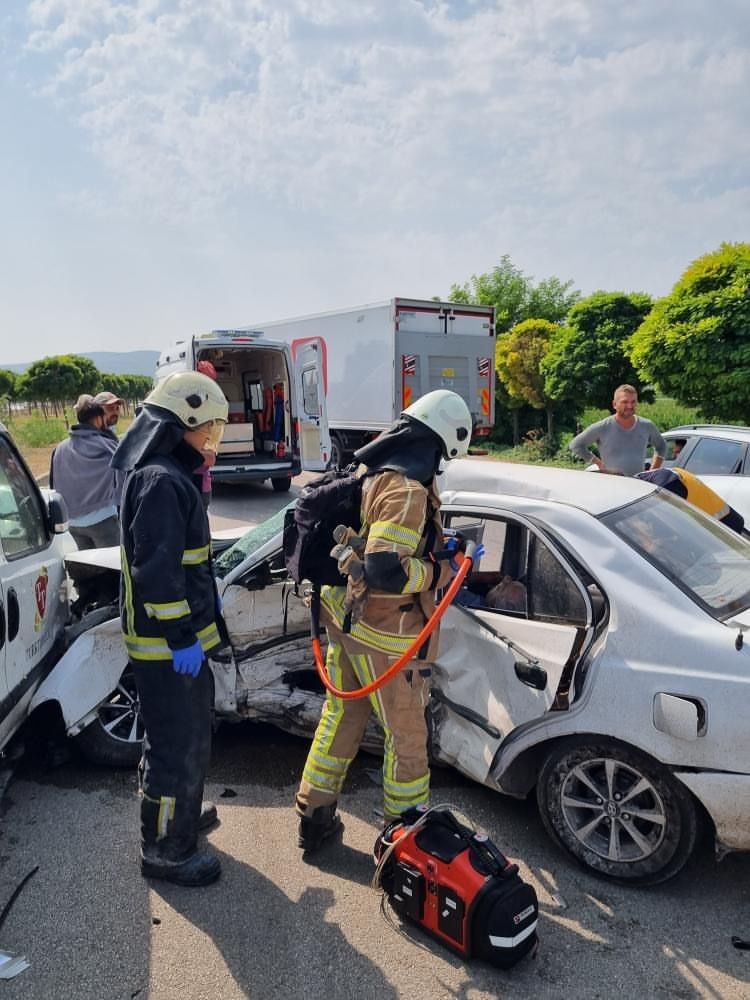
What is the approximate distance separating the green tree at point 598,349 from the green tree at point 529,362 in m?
1.75

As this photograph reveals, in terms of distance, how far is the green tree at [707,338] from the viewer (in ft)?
38.1

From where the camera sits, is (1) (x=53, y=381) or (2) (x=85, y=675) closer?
(2) (x=85, y=675)

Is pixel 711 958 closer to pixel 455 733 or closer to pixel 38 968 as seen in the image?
pixel 455 733

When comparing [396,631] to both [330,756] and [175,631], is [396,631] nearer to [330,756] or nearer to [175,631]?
[330,756]

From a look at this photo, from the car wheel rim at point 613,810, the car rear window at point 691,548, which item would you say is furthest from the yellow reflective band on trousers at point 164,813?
the car rear window at point 691,548

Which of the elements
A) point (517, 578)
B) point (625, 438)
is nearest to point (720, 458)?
point (625, 438)

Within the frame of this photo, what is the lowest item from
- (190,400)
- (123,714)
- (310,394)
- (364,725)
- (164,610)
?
(123,714)

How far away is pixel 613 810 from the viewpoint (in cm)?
288

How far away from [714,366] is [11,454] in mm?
10867

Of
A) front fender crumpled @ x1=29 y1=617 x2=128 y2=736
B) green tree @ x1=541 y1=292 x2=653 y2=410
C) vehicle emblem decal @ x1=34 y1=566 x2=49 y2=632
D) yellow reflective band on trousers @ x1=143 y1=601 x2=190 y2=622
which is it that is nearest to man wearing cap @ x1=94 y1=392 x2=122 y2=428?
vehicle emblem decal @ x1=34 y1=566 x2=49 y2=632

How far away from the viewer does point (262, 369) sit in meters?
14.3

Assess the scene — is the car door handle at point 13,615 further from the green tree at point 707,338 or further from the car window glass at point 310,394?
the green tree at point 707,338

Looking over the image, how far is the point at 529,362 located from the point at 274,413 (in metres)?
9.22

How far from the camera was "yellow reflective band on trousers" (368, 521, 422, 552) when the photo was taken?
9.04 feet
